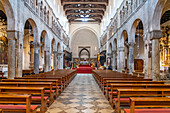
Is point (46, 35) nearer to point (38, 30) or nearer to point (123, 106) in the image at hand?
point (38, 30)

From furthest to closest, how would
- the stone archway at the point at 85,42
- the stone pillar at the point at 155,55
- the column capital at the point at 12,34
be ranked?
the stone archway at the point at 85,42
the column capital at the point at 12,34
the stone pillar at the point at 155,55

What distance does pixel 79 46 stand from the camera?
4262cm

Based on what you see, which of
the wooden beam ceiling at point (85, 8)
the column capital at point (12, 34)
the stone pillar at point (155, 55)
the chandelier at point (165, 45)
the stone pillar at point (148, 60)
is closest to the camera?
the stone pillar at point (155, 55)

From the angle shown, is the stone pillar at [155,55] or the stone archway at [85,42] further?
the stone archway at [85,42]

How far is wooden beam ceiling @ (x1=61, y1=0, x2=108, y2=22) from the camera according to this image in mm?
26719

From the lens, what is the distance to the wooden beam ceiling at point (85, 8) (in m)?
26.7

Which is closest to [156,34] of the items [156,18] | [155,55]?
[156,18]

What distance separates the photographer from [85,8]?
1166 inches

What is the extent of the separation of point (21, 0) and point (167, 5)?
10.8 m

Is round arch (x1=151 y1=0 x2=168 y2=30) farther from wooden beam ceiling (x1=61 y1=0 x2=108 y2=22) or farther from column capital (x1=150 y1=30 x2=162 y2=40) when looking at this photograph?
wooden beam ceiling (x1=61 y1=0 x2=108 y2=22)

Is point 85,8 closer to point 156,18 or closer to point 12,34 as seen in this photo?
point 156,18

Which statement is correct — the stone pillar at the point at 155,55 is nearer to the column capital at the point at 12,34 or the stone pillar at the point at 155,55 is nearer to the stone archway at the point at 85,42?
the column capital at the point at 12,34

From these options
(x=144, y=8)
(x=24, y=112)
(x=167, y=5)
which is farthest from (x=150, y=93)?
(x=167, y=5)

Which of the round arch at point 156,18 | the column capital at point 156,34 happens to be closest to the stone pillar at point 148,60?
the column capital at point 156,34
